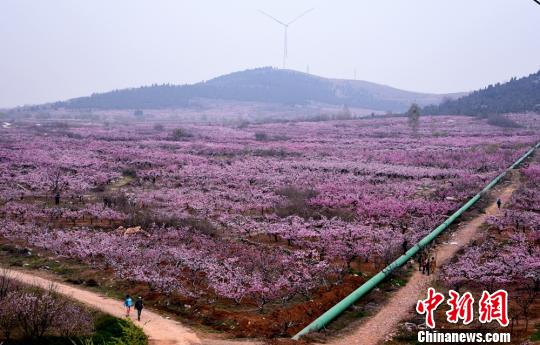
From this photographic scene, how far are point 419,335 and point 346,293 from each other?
540 cm

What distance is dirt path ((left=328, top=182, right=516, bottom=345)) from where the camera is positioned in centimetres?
1806

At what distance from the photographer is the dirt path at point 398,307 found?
59.3 feet

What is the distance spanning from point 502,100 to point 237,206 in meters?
147

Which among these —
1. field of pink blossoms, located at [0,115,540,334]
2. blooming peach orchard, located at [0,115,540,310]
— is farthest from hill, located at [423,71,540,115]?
blooming peach orchard, located at [0,115,540,310]

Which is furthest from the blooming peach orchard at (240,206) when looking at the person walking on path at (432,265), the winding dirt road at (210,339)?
the winding dirt road at (210,339)

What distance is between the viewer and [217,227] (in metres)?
34.7

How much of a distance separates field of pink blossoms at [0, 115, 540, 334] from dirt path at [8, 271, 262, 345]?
2.23 meters

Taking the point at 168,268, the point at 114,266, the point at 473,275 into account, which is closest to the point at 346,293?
the point at 473,275

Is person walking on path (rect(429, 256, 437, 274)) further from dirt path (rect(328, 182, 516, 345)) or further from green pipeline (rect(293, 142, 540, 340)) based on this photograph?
green pipeline (rect(293, 142, 540, 340))

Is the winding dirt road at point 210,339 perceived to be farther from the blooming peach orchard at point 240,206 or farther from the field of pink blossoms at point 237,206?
the blooming peach orchard at point 240,206

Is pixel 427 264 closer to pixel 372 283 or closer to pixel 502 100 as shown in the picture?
pixel 372 283

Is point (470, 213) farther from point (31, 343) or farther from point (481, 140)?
point (481, 140)

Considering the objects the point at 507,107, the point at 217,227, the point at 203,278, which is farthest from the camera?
the point at 507,107

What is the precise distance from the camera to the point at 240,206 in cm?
4084
